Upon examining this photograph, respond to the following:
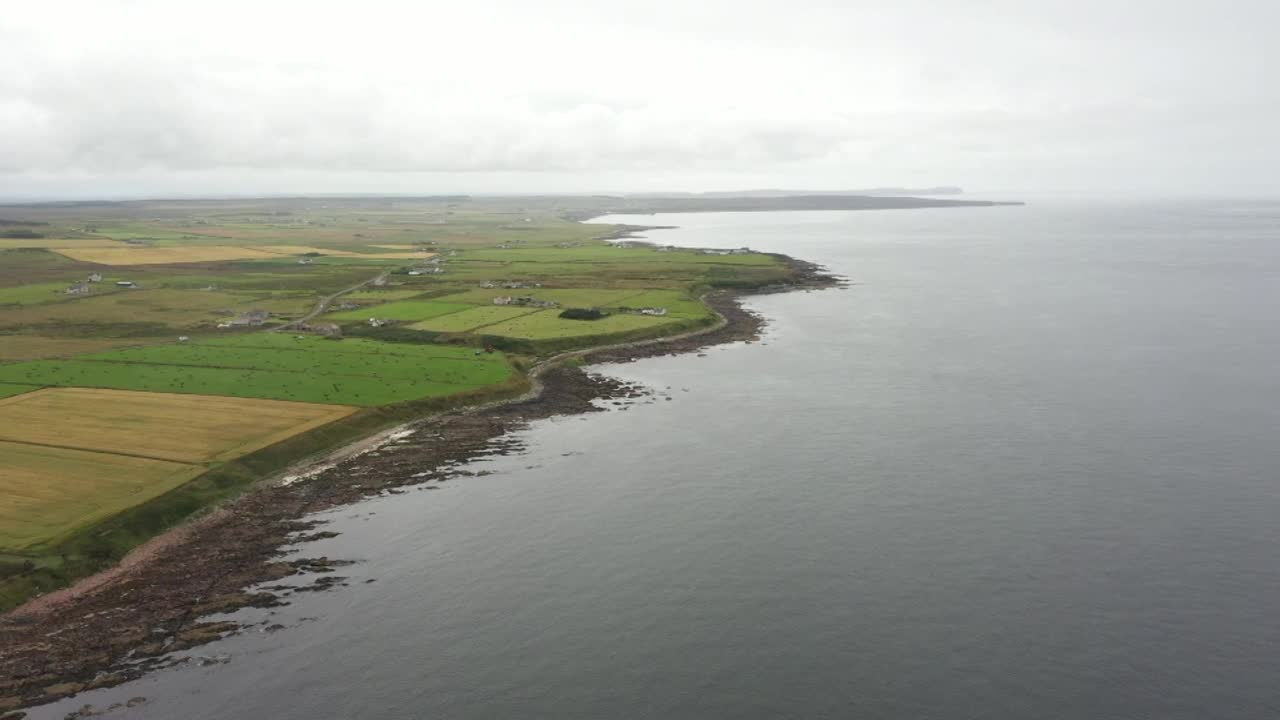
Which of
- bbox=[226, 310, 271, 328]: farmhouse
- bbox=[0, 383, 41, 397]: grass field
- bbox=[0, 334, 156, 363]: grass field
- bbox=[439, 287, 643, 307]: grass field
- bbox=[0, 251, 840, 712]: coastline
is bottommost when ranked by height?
bbox=[0, 251, 840, 712]: coastline

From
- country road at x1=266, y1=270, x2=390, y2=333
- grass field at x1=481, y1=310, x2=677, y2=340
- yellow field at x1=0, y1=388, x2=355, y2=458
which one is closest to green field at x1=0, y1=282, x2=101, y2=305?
country road at x1=266, y1=270, x2=390, y2=333

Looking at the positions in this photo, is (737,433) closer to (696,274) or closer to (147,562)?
(147,562)

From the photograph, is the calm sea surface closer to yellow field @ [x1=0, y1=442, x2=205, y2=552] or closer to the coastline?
the coastline

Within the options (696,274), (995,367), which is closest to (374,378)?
(995,367)

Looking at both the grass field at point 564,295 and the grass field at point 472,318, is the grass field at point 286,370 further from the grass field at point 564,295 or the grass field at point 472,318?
the grass field at point 564,295

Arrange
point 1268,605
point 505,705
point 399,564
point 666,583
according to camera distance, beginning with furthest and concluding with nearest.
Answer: point 399,564 < point 666,583 < point 1268,605 < point 505,705

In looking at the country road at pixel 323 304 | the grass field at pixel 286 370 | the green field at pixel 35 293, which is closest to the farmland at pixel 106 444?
the grass field at pixel 286 370

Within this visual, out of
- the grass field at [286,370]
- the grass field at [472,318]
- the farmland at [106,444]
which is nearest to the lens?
the farmland at [106,444]
